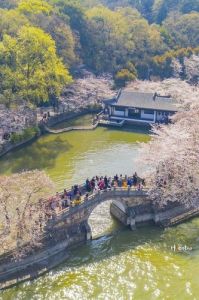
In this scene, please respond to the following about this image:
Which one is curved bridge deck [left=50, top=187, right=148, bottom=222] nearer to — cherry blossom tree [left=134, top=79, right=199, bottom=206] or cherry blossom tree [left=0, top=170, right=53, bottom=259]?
cherry blossom tree [left=134, top=79, right=199, bottom=206]

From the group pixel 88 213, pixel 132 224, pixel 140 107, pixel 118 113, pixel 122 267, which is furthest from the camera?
pixel 118 113

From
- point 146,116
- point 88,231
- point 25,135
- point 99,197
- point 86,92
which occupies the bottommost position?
point 88,231

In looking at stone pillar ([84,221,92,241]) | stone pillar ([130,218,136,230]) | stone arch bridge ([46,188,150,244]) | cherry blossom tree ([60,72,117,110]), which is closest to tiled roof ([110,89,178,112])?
cherry blossom tree ([60,72,117,110])

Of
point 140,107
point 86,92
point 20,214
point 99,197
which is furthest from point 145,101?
point 20,214

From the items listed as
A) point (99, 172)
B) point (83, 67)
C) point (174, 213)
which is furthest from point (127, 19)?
point (174, 213)

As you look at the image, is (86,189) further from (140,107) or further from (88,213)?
(140,107)

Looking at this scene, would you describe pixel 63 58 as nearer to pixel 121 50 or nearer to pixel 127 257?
pixel 121 50

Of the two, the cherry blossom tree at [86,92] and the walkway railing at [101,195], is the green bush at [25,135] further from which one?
the walkway railing at [101,195]

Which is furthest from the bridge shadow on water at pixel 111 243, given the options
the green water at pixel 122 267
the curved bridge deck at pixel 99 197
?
the curved bridge deck at pixel 99 197
